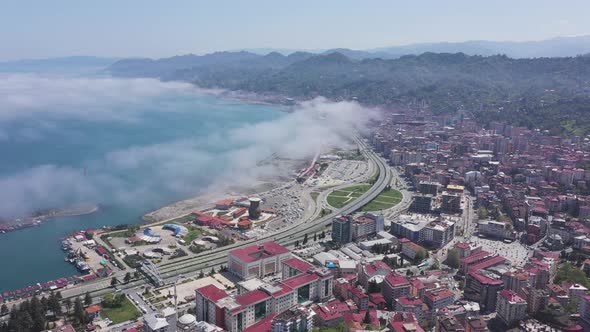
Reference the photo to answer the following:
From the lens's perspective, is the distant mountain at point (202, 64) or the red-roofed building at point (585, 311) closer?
the red-roofed building at point (585, 311)

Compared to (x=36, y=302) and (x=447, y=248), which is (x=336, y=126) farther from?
(x=36, y=302)

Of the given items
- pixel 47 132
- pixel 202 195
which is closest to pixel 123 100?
pixel 47 132

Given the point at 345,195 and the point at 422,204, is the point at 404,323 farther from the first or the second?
the point at 345,195

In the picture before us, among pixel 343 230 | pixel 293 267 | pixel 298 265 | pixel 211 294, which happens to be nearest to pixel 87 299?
pixel 211 294

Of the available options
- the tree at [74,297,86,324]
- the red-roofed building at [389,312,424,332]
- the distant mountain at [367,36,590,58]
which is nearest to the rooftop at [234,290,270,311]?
the red-roofed building at [389,312,424,332]

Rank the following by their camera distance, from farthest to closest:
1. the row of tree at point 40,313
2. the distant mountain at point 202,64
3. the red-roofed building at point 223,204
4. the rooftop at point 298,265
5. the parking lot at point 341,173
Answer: the distant mountain at point 202,64, the parking lot at point 341,173, the red-roofed building at point 223,204, the rooftop at point 298,265, the row of tree at point 40,313

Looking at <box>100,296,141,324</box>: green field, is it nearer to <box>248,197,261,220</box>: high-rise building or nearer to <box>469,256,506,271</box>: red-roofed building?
<box>248,197,261,220</box>: high-rise building

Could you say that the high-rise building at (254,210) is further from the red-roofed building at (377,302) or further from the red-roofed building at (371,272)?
the red-roofed building at (377,302)

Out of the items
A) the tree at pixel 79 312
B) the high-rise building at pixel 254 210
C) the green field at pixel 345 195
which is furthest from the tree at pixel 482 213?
the tree at pixel 79 312
